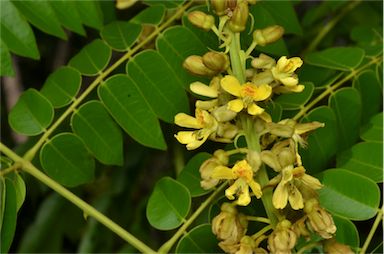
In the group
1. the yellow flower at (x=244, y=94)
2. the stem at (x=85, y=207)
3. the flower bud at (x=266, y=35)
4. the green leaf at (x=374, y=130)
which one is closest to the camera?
the yellow flower at (x=244, y=94)

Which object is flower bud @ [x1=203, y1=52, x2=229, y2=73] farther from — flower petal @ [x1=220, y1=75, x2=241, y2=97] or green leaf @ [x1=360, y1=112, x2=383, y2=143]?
green leaf @ [x1=360, y1=112, x2=383, y2=143]

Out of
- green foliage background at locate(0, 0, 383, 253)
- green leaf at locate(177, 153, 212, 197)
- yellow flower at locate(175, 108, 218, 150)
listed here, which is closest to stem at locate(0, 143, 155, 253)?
green foliage background at locate(0, 0, 383, 253)

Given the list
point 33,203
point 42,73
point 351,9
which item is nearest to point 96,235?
point 33,203

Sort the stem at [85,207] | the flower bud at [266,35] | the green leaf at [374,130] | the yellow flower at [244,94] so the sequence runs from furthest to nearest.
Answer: the green leaf at [374,130] < the stem at [85,207] < the flower bud at [266,35] < the yellow flower at [244,94]

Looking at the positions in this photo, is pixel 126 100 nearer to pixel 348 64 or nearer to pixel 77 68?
pixel 77 68

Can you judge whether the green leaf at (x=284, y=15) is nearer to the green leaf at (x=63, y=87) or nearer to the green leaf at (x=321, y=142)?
the green leaf at (x=321, y=142)

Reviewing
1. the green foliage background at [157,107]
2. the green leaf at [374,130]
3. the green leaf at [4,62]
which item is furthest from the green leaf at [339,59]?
the green leaf at [4,62]
